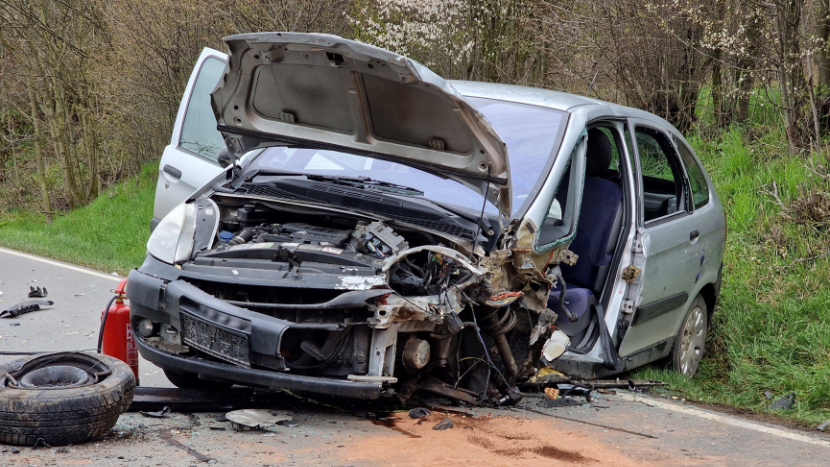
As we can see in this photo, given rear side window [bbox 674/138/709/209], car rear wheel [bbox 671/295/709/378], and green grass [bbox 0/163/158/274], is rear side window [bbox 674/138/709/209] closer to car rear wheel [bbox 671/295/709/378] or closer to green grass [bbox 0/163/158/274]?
car rear wheel [bbox 671/295/709/378]

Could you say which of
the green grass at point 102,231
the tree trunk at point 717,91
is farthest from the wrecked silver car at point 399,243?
the green grass at point 102,231

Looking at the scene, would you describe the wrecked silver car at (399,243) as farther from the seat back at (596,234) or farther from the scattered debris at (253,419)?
the scattered debris at (253,419)

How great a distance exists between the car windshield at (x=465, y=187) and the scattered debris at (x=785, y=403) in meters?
2.32

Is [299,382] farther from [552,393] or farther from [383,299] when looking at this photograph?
[552,393]

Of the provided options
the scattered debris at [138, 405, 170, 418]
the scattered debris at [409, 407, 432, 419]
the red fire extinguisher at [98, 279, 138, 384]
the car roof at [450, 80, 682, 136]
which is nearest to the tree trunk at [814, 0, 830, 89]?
the car roof at [450, 80, 682, 136]

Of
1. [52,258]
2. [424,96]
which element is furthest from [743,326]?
[52,258]

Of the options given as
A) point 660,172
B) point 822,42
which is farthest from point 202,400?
point 822,42

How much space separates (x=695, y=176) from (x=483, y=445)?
340 cm

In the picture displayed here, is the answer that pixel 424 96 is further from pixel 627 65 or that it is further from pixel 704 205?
pixel 627 65

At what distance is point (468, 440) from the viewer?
4.11 metres

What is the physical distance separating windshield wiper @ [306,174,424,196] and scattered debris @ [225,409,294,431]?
1419 mm

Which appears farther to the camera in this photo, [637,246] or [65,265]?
[65,265]

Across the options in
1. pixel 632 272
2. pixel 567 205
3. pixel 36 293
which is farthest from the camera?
pixel 36 293

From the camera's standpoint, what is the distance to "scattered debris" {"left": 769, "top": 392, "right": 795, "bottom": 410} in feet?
18.6
